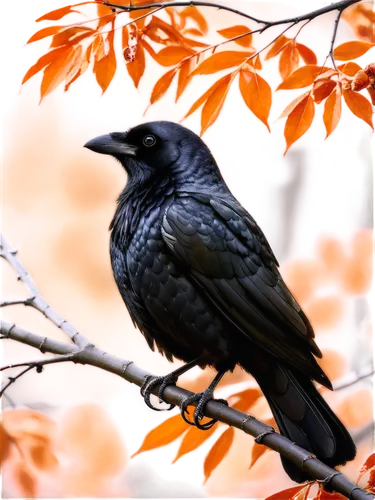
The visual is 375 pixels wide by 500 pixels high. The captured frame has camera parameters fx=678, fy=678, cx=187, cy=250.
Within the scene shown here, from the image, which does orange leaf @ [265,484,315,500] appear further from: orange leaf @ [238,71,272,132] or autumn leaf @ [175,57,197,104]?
autumn leaf @ [175,57,197,104]

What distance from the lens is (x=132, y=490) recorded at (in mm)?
1597

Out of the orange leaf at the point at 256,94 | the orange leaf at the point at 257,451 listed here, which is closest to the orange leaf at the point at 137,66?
the orange leaf at the point at 256,94

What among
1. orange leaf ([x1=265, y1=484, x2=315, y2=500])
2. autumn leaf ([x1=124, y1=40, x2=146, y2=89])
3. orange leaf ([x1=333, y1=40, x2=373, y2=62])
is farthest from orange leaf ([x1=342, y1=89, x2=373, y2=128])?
orange leaf ([x1=265, y1=484, x2=315, y2=500])

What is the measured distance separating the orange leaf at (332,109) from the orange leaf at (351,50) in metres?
0.11

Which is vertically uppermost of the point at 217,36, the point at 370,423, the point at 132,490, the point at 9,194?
the point at 217,36

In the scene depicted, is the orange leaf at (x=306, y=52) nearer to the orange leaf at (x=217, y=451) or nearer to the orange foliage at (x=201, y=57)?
the orange foliage at (x=201, y=57)

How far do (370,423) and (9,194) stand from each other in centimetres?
104

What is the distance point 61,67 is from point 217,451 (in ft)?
3.20

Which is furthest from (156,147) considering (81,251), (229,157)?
(81,251)

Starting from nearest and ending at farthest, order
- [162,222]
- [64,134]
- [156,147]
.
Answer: [162,222] < [156,147] < [64,134]

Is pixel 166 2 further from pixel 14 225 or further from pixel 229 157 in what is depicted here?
pixel 14 225

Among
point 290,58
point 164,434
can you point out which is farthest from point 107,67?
point 164,434

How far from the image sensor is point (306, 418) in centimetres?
143

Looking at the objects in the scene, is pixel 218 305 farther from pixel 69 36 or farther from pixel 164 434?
pixel 69 36
